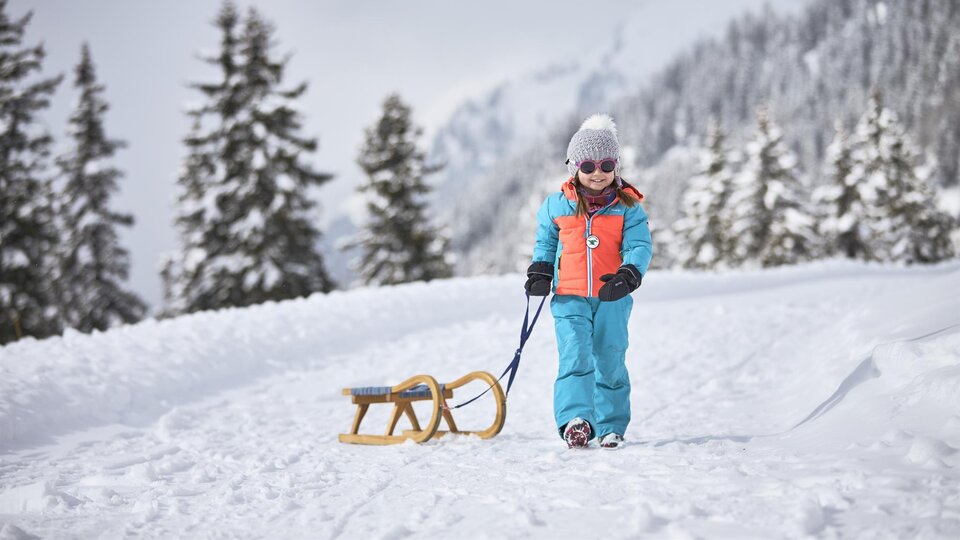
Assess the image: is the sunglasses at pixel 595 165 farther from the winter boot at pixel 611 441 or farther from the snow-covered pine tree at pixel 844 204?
the snow-covered pine tree at pixel 844 204

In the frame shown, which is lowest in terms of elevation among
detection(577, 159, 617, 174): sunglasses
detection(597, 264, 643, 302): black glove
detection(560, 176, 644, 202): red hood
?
detection(597, 264, 643, 302): black glove

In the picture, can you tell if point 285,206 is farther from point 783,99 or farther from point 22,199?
point 783,99

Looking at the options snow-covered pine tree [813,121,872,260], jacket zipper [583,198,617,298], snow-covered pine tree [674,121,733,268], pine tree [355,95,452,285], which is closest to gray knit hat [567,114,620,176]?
jacket zipper [583,198,617,298]

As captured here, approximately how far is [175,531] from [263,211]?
56.8 ft

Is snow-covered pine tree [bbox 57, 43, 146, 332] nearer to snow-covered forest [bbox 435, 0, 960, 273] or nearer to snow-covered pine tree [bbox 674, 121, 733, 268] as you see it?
snow-covered pine tree [bbox 674, 121, 733, 268]

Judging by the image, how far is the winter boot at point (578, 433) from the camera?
167 inches

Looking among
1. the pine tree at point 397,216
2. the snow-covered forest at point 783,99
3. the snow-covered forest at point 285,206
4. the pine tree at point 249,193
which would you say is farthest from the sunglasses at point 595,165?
the snow-covered forest at point 783,99

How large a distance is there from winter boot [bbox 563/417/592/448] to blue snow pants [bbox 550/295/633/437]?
78 mm

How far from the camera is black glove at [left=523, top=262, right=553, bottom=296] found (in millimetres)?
4594

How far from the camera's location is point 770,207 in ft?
102

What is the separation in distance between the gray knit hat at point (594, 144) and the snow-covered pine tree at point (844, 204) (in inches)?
1307

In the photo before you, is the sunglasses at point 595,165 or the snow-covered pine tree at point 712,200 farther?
the snow-covered pine tree at point 712,200

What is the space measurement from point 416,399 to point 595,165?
94.7 inches

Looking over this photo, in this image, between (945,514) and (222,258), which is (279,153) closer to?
(222,258)
